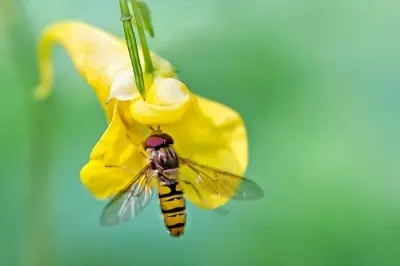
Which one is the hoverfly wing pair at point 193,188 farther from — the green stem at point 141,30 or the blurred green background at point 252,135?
the blurred green background at point 252,135

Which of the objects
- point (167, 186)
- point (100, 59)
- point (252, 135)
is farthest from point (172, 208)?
point (252, 135)

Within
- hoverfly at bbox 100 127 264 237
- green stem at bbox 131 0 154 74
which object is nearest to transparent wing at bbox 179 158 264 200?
hoverfly at bbox 100 127 264 237

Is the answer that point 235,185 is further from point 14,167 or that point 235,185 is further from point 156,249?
point 14,167

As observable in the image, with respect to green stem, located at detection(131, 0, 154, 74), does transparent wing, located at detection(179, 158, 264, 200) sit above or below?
below

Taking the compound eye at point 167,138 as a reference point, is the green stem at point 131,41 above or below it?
above

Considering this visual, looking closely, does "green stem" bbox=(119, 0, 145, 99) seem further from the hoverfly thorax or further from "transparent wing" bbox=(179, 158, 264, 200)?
"transparent wing" bbox=(179, 158, 264, 200)

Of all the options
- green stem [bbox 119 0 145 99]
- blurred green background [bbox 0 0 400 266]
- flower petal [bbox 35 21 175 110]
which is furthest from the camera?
blurred green background [bbox 0 0 400 266]

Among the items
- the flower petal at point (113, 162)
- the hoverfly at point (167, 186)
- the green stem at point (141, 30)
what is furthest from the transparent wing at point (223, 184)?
the green stem at point (141, 30)

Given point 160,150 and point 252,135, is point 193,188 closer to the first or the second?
point 160,150
